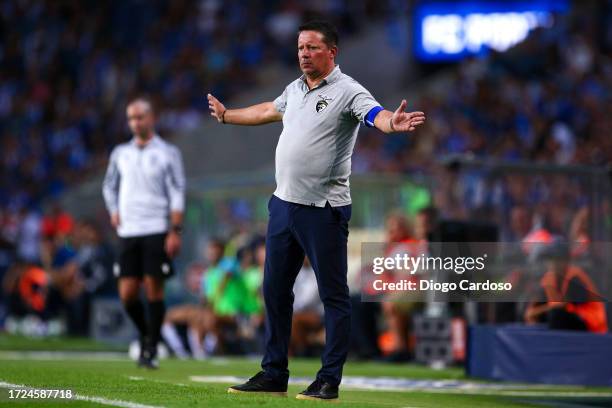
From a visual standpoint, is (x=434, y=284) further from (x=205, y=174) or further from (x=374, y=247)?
→ (x=205, y=174)

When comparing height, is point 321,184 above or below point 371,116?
below

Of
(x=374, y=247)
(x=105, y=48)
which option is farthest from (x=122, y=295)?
(x=105, y=48)

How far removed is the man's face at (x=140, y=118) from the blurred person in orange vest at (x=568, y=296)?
356 centimetres

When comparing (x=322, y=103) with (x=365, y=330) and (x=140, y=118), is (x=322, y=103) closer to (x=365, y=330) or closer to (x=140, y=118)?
(x=140, y=118)

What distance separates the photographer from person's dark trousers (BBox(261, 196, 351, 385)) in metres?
7.74

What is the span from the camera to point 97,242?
1986cm

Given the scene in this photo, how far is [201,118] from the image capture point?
94.1 ft

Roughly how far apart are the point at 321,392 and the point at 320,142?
1.45m

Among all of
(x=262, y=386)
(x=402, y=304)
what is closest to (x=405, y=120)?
(x=262, y=386)

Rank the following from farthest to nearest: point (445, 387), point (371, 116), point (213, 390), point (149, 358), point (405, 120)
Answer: point (149, 358)
point (445, 387)
point (213, 390)
point (371, 116)
point (405, 120)

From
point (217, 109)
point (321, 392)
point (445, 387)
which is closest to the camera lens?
point (321, 392)

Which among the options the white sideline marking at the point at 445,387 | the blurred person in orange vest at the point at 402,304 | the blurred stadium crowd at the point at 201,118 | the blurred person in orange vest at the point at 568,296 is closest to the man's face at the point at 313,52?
the white sideline marking at the point at 445,387

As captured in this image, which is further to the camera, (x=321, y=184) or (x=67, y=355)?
(x=67, y=355)

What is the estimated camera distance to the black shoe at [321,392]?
7.65m
